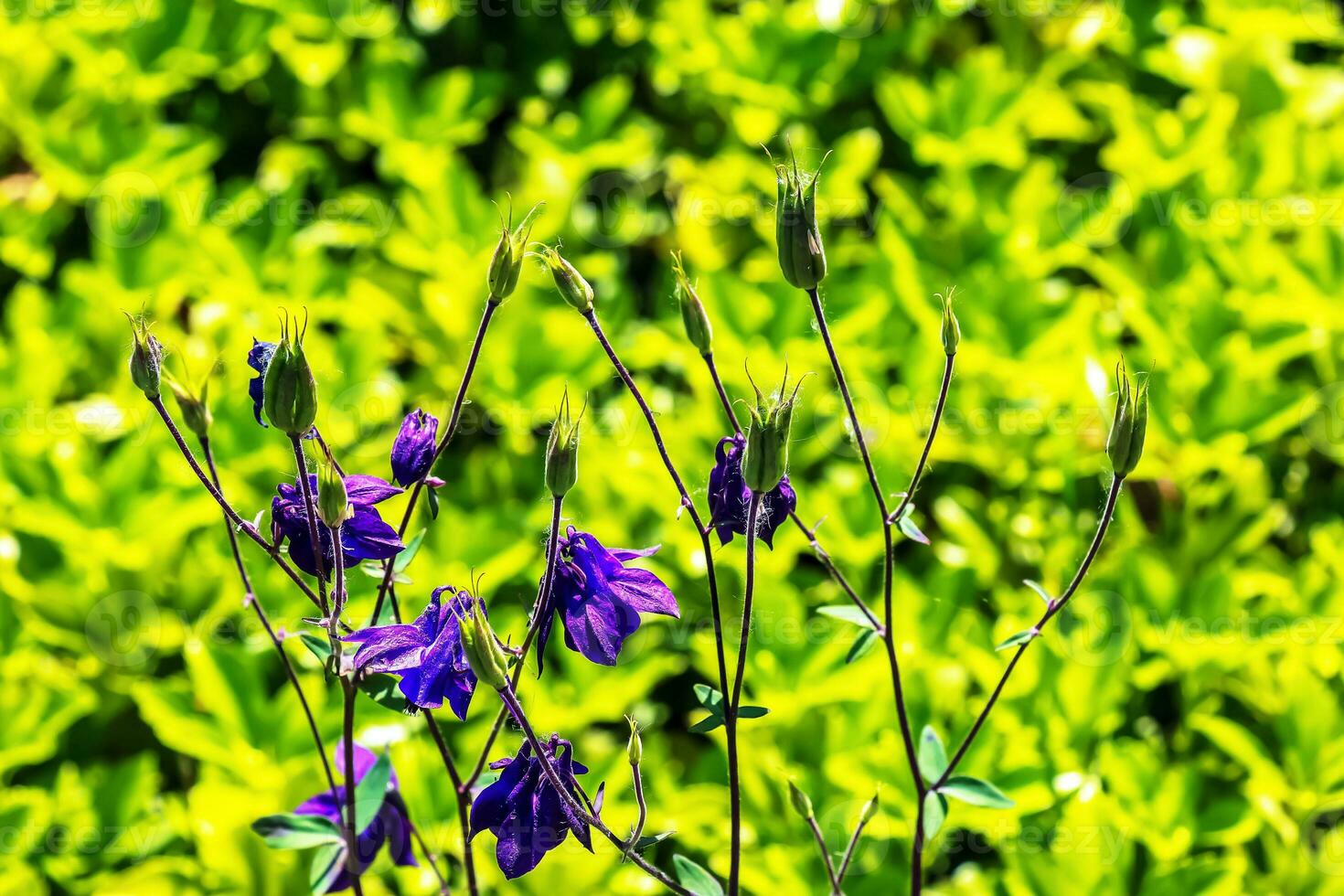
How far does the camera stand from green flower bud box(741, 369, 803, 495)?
24.7 inches

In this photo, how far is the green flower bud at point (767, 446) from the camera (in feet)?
2.06

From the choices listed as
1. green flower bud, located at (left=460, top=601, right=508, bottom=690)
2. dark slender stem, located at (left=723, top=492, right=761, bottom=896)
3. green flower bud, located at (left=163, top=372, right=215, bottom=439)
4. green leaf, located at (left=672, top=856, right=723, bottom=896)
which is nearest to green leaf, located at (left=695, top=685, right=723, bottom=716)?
dark slender stem, located at (left=723, top=492, right=761, bottom=896)

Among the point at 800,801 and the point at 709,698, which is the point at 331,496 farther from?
the point at 800,801

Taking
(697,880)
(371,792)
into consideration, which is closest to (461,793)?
(371,792)

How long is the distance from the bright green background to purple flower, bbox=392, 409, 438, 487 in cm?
43

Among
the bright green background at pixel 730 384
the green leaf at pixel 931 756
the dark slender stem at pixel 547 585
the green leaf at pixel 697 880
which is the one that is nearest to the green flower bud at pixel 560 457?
the dark slender stem at pixel 547 585

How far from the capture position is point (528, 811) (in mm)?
711

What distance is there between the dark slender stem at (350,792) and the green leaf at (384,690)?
0.02 m

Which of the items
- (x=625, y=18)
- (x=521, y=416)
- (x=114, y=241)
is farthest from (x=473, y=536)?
(x=625, y=18)

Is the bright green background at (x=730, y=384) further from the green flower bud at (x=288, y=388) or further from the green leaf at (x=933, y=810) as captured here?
the green flower bud at (x=288, y=388)

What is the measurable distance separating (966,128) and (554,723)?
40.7 inches

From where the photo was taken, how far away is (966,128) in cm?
178

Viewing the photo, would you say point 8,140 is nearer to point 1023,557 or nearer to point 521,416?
point 521,416

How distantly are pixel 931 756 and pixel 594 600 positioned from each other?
1.20 ft
